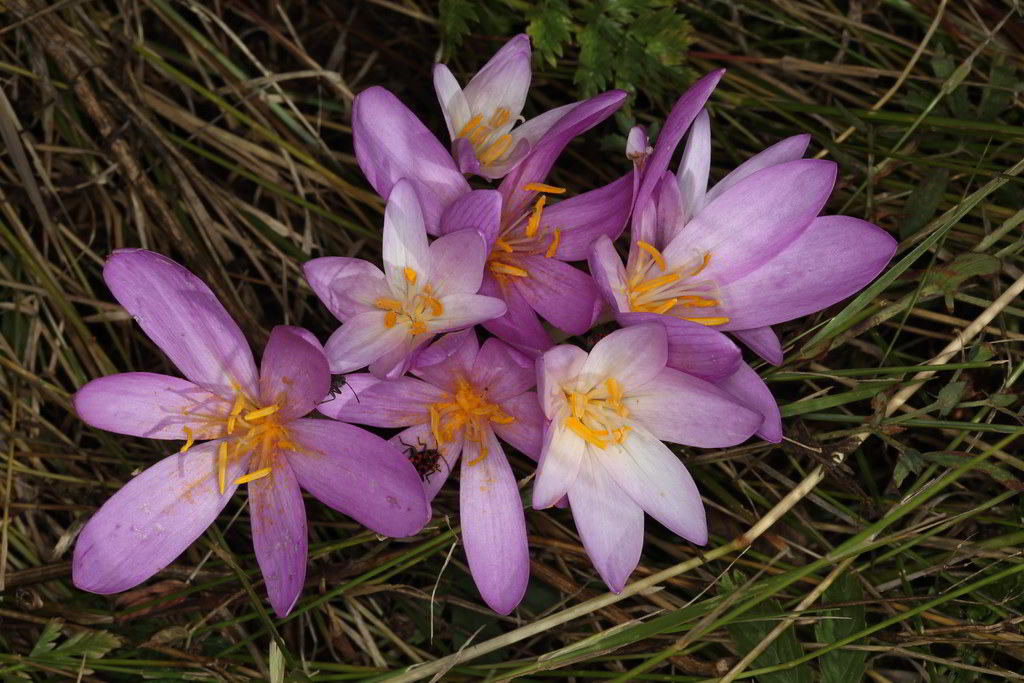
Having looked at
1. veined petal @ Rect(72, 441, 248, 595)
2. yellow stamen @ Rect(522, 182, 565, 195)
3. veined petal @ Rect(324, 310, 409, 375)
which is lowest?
veined petal @ Rect(72, 441, 248, 595)

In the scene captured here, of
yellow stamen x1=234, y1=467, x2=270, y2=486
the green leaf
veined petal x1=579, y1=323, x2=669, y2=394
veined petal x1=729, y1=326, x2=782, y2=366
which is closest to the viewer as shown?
veined petal x1=579, y1=323, x2=669, y2=394

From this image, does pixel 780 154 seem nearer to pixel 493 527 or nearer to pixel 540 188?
pixel 540 188

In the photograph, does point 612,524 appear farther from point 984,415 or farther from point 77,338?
point 77,338

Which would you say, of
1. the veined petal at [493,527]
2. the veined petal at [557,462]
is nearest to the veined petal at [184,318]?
the veined petal at [493,527]

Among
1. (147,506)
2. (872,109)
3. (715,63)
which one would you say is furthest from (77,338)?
(872,109)

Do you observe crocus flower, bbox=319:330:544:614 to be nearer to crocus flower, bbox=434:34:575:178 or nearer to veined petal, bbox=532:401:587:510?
veined petal, bbox=532:401:587:510

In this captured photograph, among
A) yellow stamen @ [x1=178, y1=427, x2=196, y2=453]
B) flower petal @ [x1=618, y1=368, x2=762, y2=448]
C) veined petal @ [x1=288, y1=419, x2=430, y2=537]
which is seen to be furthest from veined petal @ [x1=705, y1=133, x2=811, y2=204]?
yellow stamen @ [x1=178, y1=427, x2=196, y2=453]
